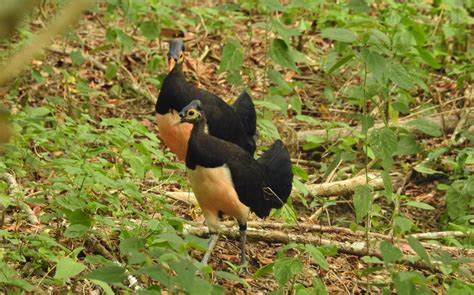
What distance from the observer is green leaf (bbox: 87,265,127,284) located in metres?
3.52

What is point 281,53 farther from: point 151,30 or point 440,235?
point 151,30

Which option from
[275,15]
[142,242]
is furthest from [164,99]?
[275,15]

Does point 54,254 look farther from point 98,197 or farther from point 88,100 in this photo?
point 88,100

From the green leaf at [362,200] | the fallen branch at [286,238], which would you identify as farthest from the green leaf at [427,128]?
the fallen branch at [286,238]

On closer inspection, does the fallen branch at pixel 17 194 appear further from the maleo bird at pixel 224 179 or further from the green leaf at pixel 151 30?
the green leaf at pixel 151 30

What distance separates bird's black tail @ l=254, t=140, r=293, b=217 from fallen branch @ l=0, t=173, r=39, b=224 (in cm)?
140

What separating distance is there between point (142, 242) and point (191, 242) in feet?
0.75

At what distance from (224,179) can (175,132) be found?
3.78ft

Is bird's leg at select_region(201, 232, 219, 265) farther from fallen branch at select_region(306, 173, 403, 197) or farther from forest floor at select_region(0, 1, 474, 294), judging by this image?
fallen branch at select_region(306, 173, 403, 197)

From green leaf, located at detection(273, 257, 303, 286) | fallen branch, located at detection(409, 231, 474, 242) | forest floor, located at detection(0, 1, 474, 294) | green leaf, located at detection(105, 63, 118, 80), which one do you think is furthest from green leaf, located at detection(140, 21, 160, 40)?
green leaf, located at detection(273, 257, 303, 286)

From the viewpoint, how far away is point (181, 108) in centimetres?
655

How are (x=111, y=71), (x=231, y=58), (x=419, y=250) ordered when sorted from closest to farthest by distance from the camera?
1. (x=419, y=250)
2. (x=231, y=58)
3. (x=111, y=71)

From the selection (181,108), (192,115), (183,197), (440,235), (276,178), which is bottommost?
(440,235)

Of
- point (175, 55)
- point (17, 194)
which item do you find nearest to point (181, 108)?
point (175, 55)
